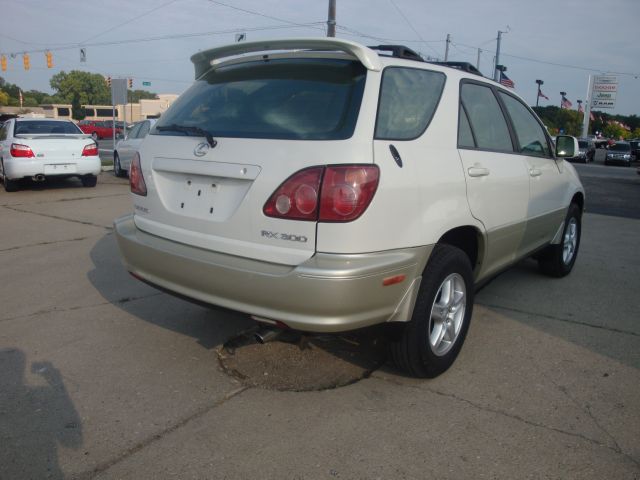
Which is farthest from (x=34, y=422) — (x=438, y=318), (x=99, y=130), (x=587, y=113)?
(x=587, y=113)

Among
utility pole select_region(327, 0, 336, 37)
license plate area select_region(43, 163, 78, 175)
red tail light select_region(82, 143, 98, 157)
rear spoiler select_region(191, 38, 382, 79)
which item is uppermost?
utility pole select_region(327, 0, 336, 37)

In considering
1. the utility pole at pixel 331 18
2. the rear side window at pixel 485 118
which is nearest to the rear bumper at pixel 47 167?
the rear side window at pixel 485 118

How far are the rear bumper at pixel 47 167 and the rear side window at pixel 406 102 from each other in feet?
31.8

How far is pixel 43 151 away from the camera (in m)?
10.9

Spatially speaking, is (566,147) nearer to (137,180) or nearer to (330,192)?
(330,192)

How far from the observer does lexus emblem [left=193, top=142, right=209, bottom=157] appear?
2.97 meters

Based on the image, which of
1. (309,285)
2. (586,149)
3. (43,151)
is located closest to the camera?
(309,285)

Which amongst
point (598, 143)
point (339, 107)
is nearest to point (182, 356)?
point (339, 107)

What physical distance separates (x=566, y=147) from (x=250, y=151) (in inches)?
138

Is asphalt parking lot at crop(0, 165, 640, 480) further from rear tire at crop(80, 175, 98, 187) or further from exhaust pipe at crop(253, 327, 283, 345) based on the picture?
rear tire at crop(80, 175, 98, 187)

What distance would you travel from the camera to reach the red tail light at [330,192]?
2.57 meters

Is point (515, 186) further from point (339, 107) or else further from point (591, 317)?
point (339, 107)

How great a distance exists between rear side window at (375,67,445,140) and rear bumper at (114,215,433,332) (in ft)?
2.03

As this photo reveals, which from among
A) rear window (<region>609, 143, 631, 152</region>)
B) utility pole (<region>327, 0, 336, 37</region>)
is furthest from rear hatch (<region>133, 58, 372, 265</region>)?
rear window (<region>609, 143, 631, 152</region>)
